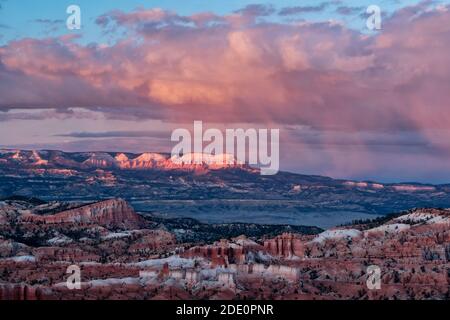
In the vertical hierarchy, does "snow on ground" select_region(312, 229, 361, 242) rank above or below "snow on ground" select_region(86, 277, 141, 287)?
above

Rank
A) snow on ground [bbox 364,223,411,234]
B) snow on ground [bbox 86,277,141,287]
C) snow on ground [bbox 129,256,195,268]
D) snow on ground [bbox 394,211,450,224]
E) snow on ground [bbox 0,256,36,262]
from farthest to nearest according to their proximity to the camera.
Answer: snow on ground [bbox 364,223,411,234], snow on ground [bbox 394,211,450,224], snow on ground [bbox 0,256,36,262], snow on ground [bbox 129,256,195,268], snow on ground [bbox 86,277,141,287]

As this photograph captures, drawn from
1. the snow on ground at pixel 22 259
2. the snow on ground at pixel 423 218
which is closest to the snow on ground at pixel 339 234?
the snow on ground at pixel 423 218

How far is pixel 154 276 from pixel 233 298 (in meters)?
17.1

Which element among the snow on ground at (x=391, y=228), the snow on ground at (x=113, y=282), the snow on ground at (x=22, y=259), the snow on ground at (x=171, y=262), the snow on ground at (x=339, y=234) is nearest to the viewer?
the snow on ground at (x=113, y=282)

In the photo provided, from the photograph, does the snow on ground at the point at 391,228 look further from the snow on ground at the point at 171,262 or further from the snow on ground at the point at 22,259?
the snow on ground at the point at 22,259

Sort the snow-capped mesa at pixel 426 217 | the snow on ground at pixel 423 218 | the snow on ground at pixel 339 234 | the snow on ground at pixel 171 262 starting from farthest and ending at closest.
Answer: the snow on ground at pixel 339 234 < the snow-capped mesa at pixel 426 217 < the snow on ground at pixel 423 218 < the snow on ground at pixel 171 262

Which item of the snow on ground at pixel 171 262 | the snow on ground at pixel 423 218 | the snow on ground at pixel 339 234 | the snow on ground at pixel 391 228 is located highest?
the snow on ground at pixel 423 218

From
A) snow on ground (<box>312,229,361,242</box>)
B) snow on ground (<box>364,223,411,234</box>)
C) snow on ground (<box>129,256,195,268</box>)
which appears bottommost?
snow on ground (<box>129,256,195,268</box>)

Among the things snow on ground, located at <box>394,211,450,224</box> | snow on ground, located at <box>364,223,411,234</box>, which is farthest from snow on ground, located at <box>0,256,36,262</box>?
snow on ground, located at <box>394,211,450,224</box>

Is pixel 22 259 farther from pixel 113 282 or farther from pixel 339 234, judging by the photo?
pixel 339 234

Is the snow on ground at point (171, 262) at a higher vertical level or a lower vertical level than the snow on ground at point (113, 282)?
higher

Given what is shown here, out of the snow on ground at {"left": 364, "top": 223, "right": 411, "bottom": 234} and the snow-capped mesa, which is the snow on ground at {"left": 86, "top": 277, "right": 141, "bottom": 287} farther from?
the snow-capped mesa
